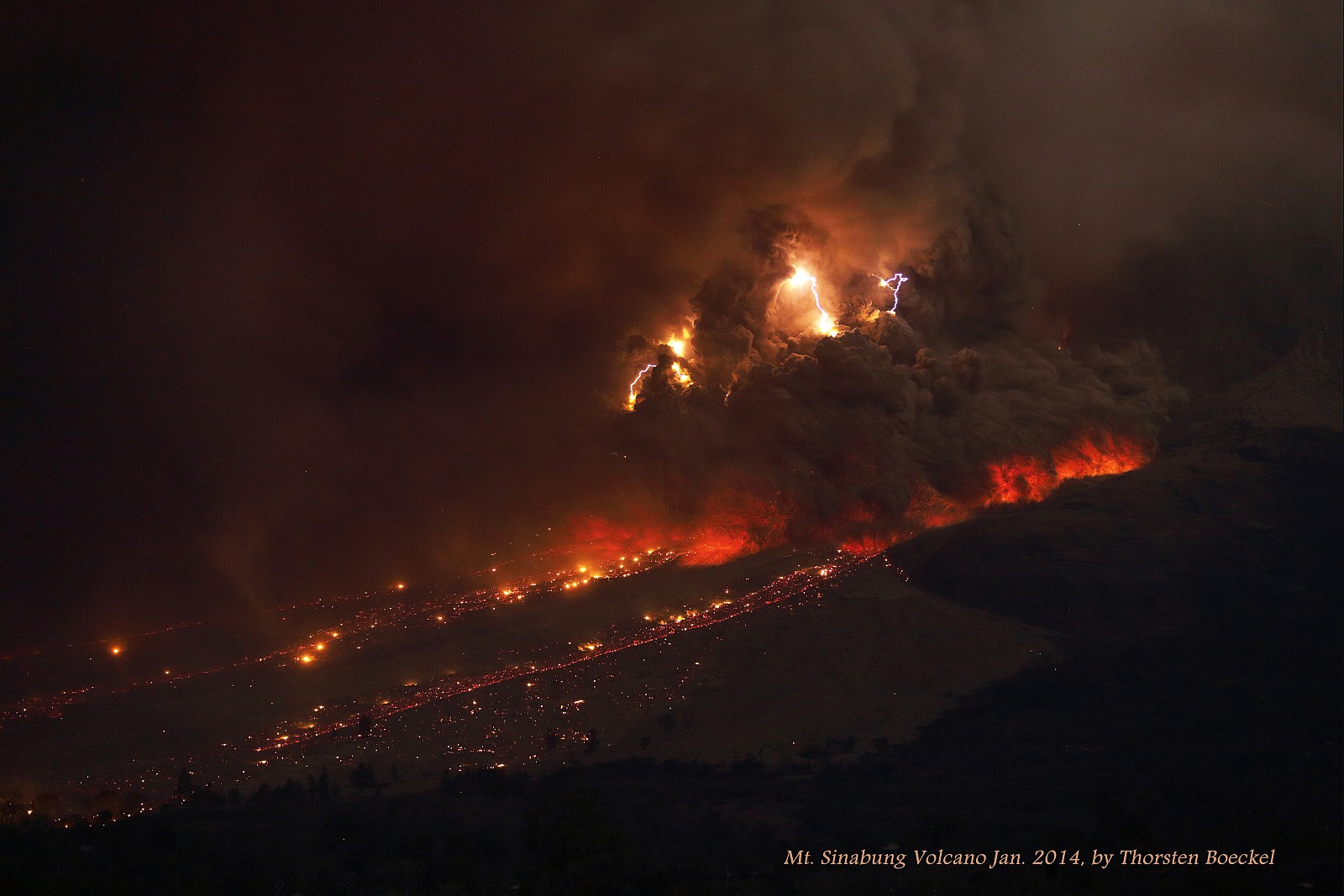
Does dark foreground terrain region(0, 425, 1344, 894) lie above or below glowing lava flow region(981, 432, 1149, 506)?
below

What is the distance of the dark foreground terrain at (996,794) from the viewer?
568 inches

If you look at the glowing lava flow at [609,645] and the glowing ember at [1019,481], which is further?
the glowing ember at [1019,481]

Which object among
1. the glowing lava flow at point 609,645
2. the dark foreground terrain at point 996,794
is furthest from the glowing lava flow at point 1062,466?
the glowing lava flow at point 609,645

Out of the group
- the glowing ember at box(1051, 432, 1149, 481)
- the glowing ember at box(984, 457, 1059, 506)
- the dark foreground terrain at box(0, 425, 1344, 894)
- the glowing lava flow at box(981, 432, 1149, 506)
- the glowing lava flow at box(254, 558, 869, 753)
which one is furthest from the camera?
the glowing ember at box(1051, 432, 1149, 481)

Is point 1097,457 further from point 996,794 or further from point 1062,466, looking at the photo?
point 996,794

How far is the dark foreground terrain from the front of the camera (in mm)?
14422

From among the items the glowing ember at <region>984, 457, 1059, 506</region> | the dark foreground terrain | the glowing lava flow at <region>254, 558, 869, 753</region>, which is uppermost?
the glowing ember at <region>984, 457, 1059, 506</region>

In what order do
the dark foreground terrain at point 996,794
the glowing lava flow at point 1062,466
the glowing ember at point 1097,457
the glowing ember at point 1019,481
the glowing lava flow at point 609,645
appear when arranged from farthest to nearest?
1. the glowing ember at point 1097,457
2. the glowing lava flow at point 1062,466
3. the glowing ember at point 1019,481
4. the glowing lava flow at point 609,645
5. the dark foreground terrain at point 996,794

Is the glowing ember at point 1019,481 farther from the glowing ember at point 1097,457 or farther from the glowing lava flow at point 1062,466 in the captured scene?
the glowing ember at point 1097,457

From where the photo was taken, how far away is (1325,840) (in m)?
14.6

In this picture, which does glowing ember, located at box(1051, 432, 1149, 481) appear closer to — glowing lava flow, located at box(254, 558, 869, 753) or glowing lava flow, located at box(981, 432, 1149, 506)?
glowing lava flow, located at box(981, 432, 1149, 506)

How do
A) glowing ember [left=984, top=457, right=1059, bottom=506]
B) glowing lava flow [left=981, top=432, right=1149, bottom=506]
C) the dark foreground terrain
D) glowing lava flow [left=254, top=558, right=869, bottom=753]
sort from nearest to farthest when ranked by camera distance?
1. the dark foreground terrain
2. glowing lava flow [left=254, top=558, right=869, bottom=753]
3. glowing ember [left=984, top=457, right=1059, bottom=506]
4. glowing lava flow [left=981, top=432, right=1149, bottom=506]

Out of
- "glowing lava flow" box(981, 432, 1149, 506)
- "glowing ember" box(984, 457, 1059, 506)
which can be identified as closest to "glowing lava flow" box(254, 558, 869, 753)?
"glowing ember" box(984, 457, 1059, 506)

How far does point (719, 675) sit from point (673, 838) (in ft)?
26.1
